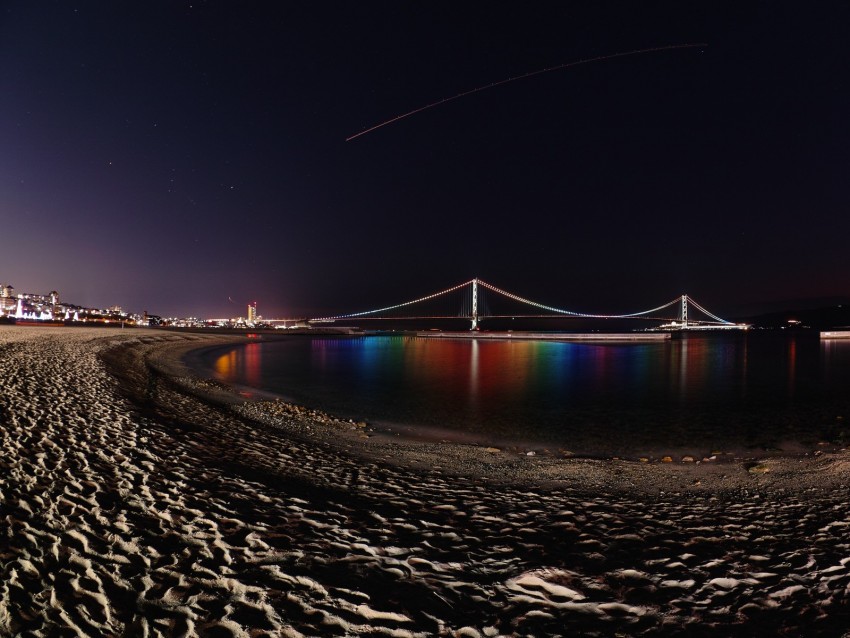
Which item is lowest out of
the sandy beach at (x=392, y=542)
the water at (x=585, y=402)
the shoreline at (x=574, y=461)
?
the water at (x=585, y=402)

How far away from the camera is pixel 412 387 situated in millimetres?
16578

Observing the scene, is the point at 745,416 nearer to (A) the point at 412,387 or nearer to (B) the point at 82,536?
(A) the point at 412,387

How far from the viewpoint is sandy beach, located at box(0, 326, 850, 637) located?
2471mm

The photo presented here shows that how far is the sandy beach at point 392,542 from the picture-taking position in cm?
247

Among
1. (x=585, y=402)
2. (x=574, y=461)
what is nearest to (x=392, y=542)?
(x=574, y=461)

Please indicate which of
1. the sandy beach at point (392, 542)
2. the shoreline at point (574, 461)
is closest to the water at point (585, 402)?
the shoreline at point (574, 461)

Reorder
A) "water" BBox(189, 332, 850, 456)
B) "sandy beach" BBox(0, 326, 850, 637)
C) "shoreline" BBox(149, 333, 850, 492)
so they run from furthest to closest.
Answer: "water" BBox(189, 332, 850, 456) < "shoreline" BBox(149, 333, 850, 492) < "sandy beach" BBox(0, 326, 850, 637)

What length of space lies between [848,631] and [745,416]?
1054 cm

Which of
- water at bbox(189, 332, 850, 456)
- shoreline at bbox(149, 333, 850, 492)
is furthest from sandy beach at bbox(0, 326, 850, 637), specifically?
water at bbox(189, 332, 850, 456)

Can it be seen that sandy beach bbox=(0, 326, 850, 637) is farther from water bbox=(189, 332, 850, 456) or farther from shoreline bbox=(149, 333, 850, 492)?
water bbox=(189, 332, 850, 456)

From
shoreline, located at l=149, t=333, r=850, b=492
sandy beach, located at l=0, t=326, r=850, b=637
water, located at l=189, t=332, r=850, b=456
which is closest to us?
sandy beach, located at l=0, t=326, r=850, b=637

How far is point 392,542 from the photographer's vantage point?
3389 mm

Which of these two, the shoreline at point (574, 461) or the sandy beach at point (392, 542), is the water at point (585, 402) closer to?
the shoreline at point (574, 461)

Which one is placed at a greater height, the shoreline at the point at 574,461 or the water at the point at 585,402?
the shoreline at the point at 574,461
